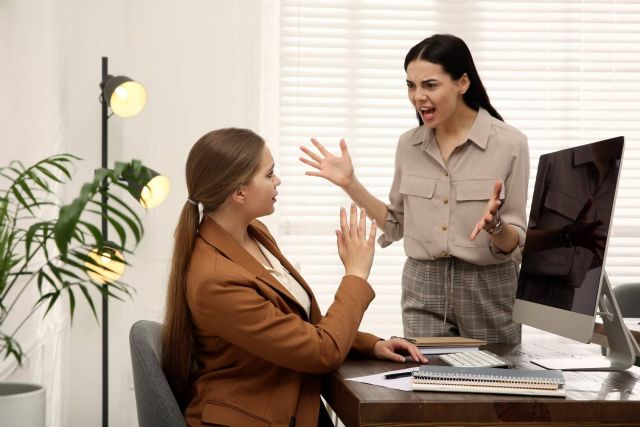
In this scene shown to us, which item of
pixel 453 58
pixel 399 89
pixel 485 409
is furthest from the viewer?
pixel 399 89

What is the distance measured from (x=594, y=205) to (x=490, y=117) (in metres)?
0.76

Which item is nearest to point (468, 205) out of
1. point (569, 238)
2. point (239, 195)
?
point (569, 238)

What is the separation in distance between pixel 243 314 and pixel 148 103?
223 cm

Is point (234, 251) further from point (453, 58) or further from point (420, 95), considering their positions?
point (453, 58)

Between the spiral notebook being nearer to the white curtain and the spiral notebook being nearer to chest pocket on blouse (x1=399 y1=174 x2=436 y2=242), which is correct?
chest pocket on blouse (x1=399 y1=174 x2=436 y2=242)

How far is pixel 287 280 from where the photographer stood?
1.91 meters

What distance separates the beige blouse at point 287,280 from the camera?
1.86 m

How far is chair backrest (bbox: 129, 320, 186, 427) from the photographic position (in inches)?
57.5

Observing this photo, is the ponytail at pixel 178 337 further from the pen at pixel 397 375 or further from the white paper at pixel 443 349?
the white paper at pixel 443 349

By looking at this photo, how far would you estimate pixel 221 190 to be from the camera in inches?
70.7

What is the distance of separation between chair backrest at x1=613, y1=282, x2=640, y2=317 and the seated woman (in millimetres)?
1550

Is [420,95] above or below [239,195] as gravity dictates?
above

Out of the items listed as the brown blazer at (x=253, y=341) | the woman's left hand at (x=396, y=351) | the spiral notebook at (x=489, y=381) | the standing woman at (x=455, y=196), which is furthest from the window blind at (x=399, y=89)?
the spiral notebook at (x=489, y=381)

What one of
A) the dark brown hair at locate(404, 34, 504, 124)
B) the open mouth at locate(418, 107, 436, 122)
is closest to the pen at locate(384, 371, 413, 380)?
the open mouth at locate(418, 107, 436, 122)
